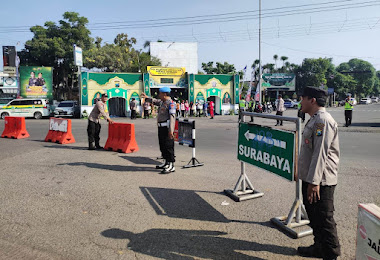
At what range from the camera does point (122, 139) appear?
948cm

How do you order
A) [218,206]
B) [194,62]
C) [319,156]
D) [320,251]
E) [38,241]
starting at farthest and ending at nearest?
[194,62], [218,206], [38,241], [320,251], [319,156]

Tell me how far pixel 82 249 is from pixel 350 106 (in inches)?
637

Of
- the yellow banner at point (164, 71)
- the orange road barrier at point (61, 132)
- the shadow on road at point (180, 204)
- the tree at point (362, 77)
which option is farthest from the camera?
the tree at point (362, 77)

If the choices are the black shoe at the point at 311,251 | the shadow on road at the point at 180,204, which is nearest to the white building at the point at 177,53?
the shadow on road at the point at 180,204

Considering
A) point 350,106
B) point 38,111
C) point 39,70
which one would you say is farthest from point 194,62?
point 350,106

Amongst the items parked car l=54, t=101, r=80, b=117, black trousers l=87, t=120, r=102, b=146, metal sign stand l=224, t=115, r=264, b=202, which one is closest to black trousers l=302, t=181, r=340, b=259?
metal sign stand l=224, t=115, r=264, b=202

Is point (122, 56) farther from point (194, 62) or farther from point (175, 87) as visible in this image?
point (194, 62)

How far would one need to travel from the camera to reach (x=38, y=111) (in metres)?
26.0

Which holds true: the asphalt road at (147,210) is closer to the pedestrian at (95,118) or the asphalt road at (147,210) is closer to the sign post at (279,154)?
the sign post at (279,154)

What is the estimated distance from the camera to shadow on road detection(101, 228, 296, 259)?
329 centimetres

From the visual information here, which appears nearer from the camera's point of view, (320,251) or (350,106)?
(320,251)

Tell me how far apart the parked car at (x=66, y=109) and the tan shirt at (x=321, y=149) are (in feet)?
89.3

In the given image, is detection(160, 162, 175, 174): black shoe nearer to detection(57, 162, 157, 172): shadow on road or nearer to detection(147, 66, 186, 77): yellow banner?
detection(57, 162, 157, 172): shadow on road

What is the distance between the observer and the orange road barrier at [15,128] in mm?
12723
